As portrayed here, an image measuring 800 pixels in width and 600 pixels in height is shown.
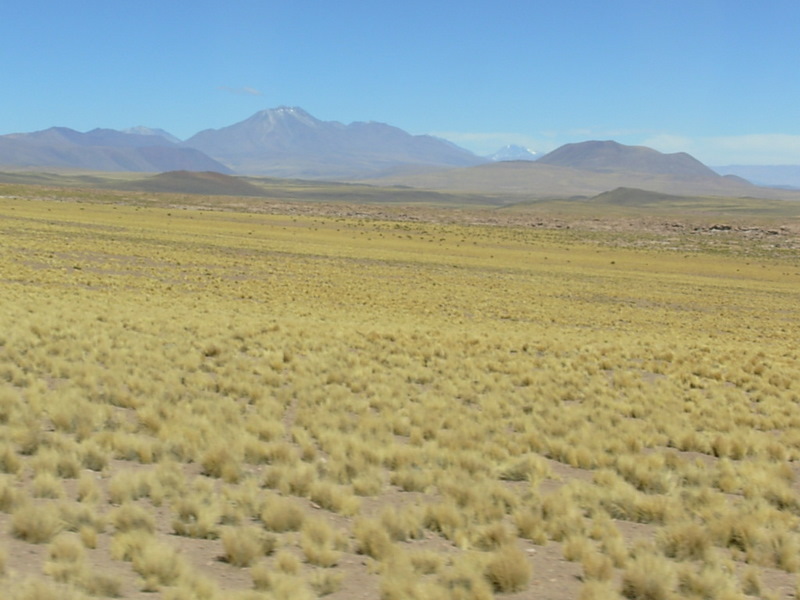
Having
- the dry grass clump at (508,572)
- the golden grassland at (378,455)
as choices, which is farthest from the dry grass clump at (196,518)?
the dry grass clump at (508,572)

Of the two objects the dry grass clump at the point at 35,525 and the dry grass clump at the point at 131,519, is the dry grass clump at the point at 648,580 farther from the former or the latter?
the dry grass clump at the point at 35,525

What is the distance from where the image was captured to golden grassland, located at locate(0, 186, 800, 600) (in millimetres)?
6199

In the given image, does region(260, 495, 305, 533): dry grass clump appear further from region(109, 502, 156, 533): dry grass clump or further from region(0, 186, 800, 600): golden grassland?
region(109, 502, 156, 533): dry grass clump

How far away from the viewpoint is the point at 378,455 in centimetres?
930

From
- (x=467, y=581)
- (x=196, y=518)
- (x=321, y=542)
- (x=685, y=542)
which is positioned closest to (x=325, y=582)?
(x=321, y=542)

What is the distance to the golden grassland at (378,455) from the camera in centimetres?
620

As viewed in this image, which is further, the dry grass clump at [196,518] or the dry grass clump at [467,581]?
the dry grass clump at [196,518]

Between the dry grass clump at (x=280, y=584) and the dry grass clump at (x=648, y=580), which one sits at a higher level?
the dry grass clump at (x=280, y=584)

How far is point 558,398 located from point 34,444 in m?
8.49

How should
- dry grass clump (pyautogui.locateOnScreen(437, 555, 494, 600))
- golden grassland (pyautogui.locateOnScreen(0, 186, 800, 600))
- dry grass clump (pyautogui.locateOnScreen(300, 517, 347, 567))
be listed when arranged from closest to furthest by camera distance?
1. dry grass clump (pyautogui.locateOnScreen(437, 555, 494, 600))
2. golden grassland (pyautogui.locateOnScreen(0, 186, 800, 600))
3. dry grass clump (pyautogui.locateOnScreen(300, 517, 347, 567))

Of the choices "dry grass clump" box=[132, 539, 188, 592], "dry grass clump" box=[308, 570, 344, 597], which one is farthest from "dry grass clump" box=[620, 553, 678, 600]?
"dry grass clump" box=[132, 539, 188, 592]

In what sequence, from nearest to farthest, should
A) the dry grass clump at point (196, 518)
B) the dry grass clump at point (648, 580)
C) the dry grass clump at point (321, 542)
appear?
1. the dry grass clump at point (648, 580)
2. the dry grass clump at point (321, 542)
3. the dry grass clump at point (196, 518)

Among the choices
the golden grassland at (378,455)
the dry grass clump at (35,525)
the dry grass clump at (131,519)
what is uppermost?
the dry grass clump at (35,525)

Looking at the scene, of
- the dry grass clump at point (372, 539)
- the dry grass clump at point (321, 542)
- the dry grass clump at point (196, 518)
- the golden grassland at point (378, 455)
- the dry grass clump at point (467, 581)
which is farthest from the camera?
the dry grass clump at point (196, 518)
